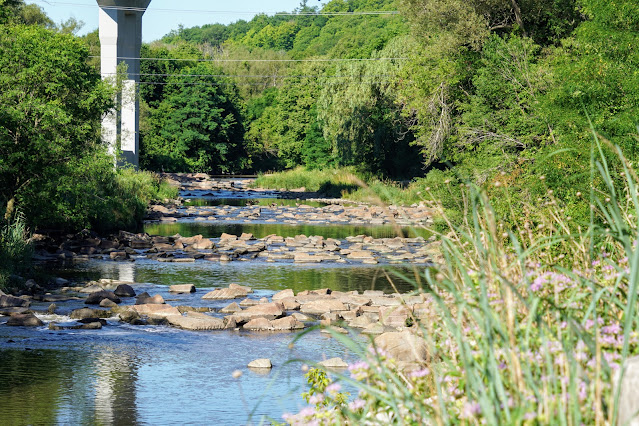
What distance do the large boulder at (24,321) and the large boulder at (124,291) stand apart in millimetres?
2921

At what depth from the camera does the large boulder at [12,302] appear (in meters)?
14.6

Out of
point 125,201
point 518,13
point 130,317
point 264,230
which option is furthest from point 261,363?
point 125,201

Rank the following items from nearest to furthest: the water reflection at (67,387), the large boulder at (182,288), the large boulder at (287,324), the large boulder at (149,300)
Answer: the water reflection at (67,387), the large boulder at (287,324), the large boulder at (149,300), the large boulder at (182,288)

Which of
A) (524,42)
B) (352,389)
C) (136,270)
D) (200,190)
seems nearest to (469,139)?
(524,42)

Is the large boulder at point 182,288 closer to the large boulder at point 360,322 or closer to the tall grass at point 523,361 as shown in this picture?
the large boulder at point 360,322

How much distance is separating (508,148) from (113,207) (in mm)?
12991

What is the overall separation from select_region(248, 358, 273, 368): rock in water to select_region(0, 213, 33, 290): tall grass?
749cm

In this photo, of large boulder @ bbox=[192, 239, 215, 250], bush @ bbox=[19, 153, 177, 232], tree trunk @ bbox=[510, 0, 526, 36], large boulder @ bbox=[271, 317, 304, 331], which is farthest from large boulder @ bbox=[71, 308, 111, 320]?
tree trunk @ bbox=[510, 0, 526, 36]

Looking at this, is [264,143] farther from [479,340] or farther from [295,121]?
[479,340]

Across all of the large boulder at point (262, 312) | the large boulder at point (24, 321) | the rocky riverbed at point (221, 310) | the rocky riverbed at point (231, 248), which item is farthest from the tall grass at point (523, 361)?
the rocky riverbed at point (231, 248)

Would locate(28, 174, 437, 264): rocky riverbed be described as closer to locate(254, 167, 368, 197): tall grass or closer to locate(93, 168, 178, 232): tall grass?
locate(93, 168, 178, 232): tall grass

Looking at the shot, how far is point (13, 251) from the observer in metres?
17.9

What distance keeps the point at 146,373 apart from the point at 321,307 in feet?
15.4

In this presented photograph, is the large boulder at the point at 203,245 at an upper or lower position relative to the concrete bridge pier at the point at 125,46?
lower
